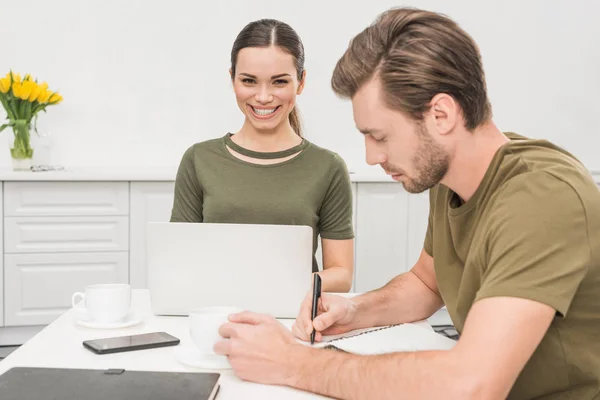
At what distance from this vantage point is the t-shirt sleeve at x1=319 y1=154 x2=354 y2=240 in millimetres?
1973

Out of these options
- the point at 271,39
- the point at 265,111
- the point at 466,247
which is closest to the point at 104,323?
the point at 466,247

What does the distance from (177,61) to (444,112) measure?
9.05 feet

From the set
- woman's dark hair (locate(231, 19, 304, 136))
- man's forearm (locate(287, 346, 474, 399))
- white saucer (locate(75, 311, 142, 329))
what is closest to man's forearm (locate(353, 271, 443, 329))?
man's forearm (locate(287, 346, 474, 399))

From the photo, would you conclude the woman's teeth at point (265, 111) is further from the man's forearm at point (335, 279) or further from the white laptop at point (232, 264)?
the white laptop at point (232, 264)

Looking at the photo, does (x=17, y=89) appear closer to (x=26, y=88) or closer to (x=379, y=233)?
(x=26, y=88)

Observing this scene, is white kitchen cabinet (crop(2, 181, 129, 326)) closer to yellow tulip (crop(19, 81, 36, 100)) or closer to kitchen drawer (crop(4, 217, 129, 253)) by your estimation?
kitchen drawer (crop(4, 217, 129, 253))

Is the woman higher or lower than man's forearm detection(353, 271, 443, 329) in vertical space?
higher

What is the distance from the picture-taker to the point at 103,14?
3.59 m

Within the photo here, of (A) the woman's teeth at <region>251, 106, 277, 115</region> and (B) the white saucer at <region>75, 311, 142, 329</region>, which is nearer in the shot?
(B) the white saucer at <region>75, 311, 142, 329</region>

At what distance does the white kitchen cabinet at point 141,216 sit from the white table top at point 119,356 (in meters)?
1.84

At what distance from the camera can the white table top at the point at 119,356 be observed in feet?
3.35

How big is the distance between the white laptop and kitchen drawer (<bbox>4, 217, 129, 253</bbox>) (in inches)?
75.0

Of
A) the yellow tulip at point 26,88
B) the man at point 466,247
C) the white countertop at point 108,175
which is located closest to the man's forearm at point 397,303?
the man at point 466,247

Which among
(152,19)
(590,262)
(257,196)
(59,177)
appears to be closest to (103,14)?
(152,19)
